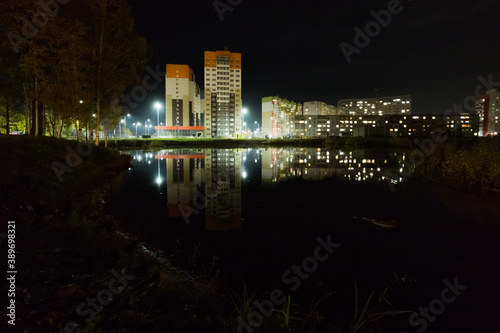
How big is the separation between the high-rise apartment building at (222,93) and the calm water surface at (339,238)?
118 m

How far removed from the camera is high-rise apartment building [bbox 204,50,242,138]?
132 m

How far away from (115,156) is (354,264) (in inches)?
855

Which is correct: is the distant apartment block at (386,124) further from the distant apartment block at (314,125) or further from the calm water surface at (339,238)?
the calm water surface at (339,238)

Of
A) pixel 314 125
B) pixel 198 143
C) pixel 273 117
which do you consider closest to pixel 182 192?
pixel 198 143

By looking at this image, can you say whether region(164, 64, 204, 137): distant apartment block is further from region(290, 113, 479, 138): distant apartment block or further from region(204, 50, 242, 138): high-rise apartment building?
region(290, 113, 479, 138): distant apartment block

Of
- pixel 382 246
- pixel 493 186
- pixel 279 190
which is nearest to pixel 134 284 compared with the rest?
pixel 382 246

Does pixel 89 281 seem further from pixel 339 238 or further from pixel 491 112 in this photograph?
pixel 491 112

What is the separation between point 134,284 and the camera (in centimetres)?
516

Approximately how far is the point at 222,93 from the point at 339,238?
128566 millimetres

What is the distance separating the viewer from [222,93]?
132500 mm

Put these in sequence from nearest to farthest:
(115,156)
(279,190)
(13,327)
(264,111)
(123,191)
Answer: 1. (13,327)
2. (123,191)
3. (279,190)
4. (115,156)
5. (264,111)

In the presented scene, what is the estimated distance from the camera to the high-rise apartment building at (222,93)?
433 feet

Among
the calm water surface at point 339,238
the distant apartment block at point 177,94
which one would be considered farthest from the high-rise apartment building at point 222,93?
the calm water surface at point 339,238

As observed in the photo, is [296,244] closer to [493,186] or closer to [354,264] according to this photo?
[354,264]
